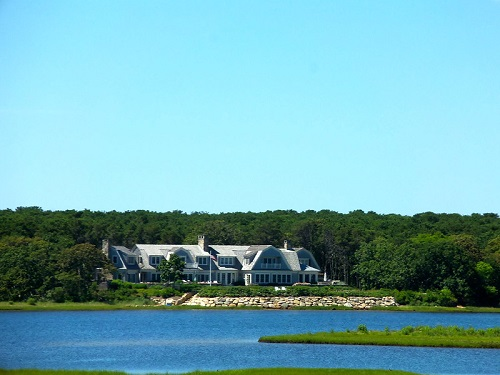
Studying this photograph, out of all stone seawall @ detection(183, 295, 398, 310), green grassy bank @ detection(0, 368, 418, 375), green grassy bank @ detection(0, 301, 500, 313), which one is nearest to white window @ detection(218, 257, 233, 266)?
stone seawall @ detection(183, 295, 398, 310)

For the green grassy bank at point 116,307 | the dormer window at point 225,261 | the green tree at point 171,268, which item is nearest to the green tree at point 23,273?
the green grassy bank at point 116,307

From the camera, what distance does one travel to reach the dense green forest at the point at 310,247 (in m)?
81.1

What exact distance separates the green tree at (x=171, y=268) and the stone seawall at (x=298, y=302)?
6106 mm

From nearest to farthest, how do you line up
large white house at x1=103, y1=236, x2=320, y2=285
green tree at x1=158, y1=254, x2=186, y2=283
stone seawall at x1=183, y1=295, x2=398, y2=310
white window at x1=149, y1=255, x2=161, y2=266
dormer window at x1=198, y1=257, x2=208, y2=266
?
1. stone seawall at x1=183, y1=295, x2=398, y2=310
2. green tree at x1=158, y1=254, x2=186, y2=283
3. large white house at x1=103, y1=236, x2=320, y2=285
4. white window at x1=149, y1=255, x2=161, y2=266
5. dormer window at x1=198, y1=257, x2=208, y2=266

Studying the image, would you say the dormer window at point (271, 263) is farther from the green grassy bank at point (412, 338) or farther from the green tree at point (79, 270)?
the green grassy bank at point (412, 338)

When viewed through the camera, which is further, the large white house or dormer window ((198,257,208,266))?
dormer window ((198,257,208,266))

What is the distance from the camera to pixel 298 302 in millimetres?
89625

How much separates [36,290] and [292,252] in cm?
3303

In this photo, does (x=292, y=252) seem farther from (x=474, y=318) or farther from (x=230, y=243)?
(x=474, y=318)

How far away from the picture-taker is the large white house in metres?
100

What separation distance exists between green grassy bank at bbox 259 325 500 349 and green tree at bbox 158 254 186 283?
4217 centimetres

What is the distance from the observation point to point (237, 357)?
45.3 meters

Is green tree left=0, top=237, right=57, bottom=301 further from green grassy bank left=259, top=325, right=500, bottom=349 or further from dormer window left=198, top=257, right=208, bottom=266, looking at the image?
green grassy bank left=259, top=325, right=500, bottom=349

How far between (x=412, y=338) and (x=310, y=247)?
2392 inches
